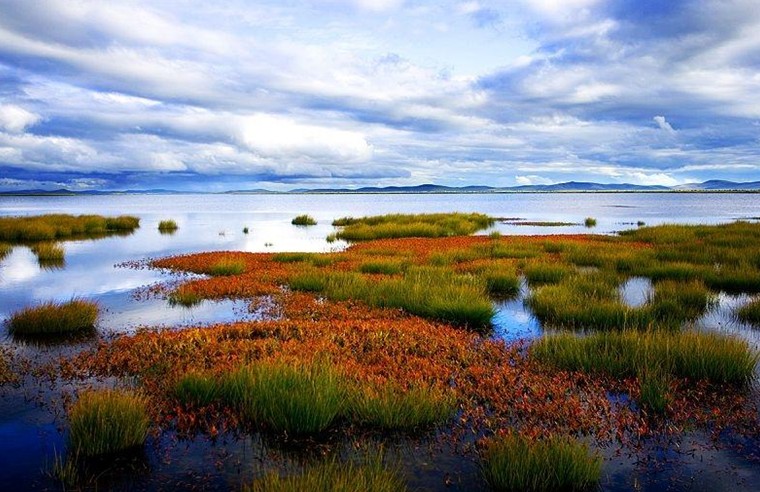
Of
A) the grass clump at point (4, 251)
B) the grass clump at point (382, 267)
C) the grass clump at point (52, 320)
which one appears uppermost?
the grass clump at point (382, 267)

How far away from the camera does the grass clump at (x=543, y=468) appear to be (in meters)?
5.91

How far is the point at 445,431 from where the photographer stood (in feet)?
24.4

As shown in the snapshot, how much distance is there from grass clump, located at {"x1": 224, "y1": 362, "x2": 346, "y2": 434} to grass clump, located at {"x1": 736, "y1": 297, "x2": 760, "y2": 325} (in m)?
11.3

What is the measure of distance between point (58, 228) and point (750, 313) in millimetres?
46330

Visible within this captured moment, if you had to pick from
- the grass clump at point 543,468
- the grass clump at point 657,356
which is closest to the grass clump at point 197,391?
the grass clump at point 543,468

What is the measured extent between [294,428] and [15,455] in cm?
334

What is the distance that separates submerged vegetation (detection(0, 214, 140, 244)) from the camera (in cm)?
4047

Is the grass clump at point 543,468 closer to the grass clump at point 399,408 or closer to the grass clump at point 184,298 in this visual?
the grass clump at point 399,408

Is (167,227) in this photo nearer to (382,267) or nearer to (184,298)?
(382,267)

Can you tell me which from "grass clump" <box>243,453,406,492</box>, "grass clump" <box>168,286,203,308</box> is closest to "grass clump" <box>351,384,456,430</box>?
"grass clump" <box>243,453,406,492</box>

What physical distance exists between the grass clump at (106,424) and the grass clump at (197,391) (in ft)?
3.48

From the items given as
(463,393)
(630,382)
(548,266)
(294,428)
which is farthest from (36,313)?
(548,266)

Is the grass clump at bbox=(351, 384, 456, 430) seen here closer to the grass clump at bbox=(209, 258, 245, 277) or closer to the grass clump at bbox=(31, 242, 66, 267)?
the grass clump at bbox=(209, 258, 245, 277)

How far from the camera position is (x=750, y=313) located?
14250 millimetres
